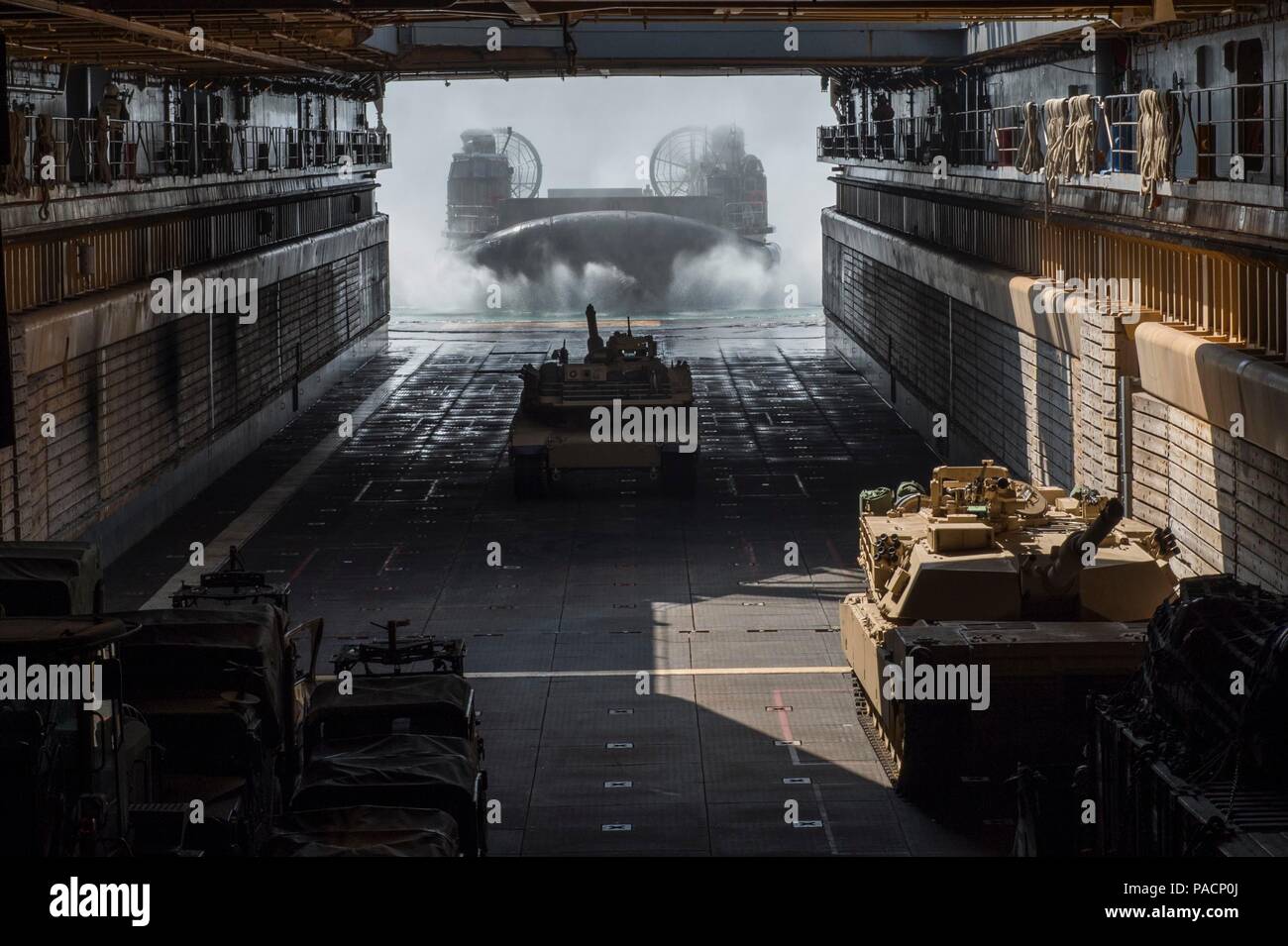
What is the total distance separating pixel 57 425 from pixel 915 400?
19.4 m

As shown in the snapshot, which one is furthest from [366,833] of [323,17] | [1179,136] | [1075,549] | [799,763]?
[323,17]

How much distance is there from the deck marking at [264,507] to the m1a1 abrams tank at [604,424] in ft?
13.7

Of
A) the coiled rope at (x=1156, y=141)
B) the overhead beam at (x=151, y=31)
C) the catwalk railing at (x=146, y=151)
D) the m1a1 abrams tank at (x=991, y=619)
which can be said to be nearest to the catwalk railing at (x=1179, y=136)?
the coiled rope at (x=1156, y=141)

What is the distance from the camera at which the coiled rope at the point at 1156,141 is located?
19328 millimetres

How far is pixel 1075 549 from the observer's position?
674 inches

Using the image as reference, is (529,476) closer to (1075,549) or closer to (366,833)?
(1075,549)

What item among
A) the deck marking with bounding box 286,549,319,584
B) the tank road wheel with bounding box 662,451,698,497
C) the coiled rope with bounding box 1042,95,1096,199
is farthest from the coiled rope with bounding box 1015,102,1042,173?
the deck marking with bounding box 286,549,319,584

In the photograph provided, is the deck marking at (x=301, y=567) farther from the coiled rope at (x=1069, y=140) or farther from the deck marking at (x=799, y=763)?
the coiled rope at (x=1069, y=140)

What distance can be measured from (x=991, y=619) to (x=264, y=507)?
55.1 ft

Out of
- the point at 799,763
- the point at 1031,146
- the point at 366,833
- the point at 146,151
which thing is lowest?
the point at 799,763

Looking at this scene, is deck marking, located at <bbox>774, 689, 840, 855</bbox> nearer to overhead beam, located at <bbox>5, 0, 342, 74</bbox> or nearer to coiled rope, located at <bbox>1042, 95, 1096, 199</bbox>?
coiled rope, located at <bbox>1042, 95, 1096, 199</bbox>

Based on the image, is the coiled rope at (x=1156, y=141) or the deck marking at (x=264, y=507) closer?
the coiled rope at (x=1156, y=141)

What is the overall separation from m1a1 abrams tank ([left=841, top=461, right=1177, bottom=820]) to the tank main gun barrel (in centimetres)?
1
